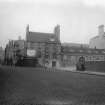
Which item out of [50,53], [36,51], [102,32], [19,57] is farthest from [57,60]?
[102,32]

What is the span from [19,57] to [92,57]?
96.7ft

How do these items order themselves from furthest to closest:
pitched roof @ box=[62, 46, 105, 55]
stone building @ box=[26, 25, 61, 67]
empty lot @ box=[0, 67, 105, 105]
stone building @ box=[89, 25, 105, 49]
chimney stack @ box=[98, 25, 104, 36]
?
pitched roof @ box=[62, 46, 105, 55] → stone building @ box=[89, 25, 105, 49] → chimney stack @ box=[98, 25, 104, 36] → stone building @ box=[26, 25, 61, 67] → empty lot @ box=[0, 67, 105, 105]

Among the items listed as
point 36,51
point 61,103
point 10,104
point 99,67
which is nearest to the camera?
point 10,104

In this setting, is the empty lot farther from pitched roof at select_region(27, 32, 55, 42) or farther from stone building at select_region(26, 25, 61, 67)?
pitched roof at select_region(27, 32, 55, 42)

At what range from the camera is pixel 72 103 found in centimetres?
627

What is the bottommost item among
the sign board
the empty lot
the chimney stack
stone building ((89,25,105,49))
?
the empty lot

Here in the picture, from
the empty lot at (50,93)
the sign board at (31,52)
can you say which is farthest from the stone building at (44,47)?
the empty lot at (50,93)

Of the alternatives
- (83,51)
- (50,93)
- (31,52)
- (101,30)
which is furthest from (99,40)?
(50,93)

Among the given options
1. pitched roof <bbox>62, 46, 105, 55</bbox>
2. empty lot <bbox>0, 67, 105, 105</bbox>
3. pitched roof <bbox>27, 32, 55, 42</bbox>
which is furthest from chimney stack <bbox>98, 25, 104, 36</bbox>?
empty lot <bbox>0, 67, 105, 105</bbox>

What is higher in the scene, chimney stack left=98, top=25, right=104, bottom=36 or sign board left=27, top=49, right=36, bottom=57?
chimney stack left=98, top=25, right=104, bottom=36

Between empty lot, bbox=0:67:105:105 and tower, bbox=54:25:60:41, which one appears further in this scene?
tower, bbox=54:25:60:41

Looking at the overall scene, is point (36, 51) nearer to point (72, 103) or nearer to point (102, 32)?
point (102, 32)

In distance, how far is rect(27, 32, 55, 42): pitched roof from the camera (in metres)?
61.0

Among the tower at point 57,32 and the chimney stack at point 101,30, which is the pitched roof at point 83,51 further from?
the chimney stack at point 101,30
